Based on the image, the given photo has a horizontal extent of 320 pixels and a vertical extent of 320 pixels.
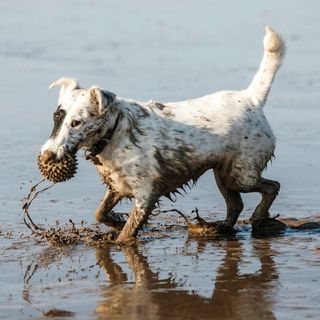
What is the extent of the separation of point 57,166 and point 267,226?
6.70 feet

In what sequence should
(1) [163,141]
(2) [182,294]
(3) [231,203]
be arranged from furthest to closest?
1. (3) [231,203]
2. (1) [163,141]
3. (2) [182,294]

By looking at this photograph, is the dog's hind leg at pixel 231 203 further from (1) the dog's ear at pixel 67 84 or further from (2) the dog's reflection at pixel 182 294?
(1) the dog's ear at pixel 67 84

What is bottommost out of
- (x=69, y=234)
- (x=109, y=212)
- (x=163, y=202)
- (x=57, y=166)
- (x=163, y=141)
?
(x=163, y=202)

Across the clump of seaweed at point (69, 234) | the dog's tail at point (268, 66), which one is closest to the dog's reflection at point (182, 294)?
the clump of seaweed at point (69, 234)

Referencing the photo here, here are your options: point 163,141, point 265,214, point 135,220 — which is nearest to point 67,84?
point 163,141

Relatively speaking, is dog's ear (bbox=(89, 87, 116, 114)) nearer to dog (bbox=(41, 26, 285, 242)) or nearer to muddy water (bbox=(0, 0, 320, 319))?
dog (bbox=(41, 26, 285, 242))

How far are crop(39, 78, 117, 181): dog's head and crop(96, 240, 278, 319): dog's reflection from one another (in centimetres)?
84

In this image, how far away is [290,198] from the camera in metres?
11.1

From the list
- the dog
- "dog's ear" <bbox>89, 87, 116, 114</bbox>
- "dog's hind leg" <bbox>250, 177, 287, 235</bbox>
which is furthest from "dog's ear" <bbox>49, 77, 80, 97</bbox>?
"dog's hind leg" <bbox>250, 177, 287, 235</bbox>

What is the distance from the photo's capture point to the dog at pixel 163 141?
8836mm

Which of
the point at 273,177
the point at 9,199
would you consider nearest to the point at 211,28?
the point at 273,177

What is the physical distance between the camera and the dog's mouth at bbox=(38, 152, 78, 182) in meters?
8.75

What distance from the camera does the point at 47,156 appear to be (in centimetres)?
870

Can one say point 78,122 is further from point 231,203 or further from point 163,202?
point 163,202
